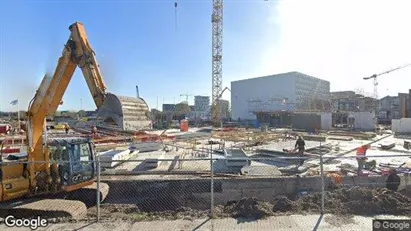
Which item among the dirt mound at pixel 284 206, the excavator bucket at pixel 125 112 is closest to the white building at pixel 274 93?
the excavator bucket at pixel 125 112

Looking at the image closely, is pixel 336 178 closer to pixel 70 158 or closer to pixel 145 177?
pixel 145 177

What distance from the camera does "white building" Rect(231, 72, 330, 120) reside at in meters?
82.6

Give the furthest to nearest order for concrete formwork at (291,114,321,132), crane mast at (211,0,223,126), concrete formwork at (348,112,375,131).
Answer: crane mast at (211,0,223,126), concrete formwork at (291,114,321,132), concrete formwork at (348,112,375,131)

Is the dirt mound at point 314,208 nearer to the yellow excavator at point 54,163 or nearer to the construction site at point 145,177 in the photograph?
the construction site at point 145,177

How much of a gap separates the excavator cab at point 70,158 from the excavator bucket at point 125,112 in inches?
79.3

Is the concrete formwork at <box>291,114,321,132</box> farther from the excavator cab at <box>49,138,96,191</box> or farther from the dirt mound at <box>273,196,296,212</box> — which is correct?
the excavator cab at <box>49,138,96,191</box>

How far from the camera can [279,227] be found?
6688 millimetres

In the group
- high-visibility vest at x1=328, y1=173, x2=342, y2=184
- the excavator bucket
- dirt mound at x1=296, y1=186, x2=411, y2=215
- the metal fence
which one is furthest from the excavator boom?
high-visibility vest at x1=328, y1=173, x2=342, y2=184

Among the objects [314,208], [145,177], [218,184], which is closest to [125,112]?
[145,177]

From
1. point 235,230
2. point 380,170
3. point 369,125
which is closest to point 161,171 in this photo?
point 235,230

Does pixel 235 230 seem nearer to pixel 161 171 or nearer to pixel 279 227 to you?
pixel 279 227

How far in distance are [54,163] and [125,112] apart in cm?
569

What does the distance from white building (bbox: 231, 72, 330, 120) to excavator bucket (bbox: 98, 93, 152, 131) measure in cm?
6193

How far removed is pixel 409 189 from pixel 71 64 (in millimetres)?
12849
